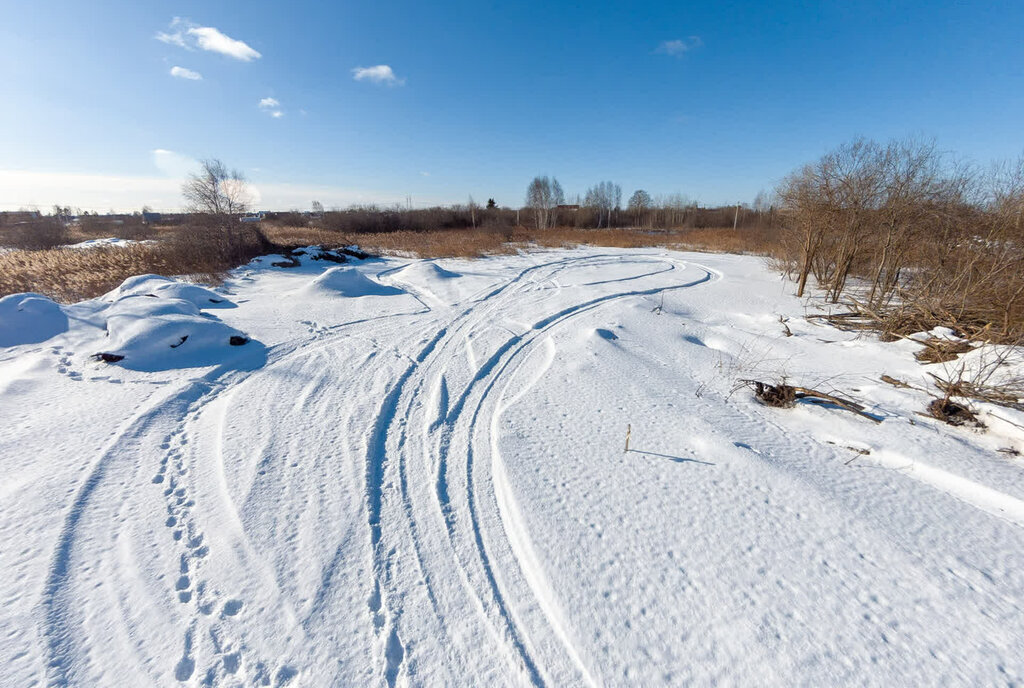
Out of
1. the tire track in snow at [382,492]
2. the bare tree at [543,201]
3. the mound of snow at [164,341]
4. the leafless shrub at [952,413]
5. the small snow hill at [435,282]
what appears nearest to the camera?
the tire track in snow at [382,492]

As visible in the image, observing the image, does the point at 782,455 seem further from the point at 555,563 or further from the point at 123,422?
the point at 123,422

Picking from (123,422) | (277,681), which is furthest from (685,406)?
(123,422)

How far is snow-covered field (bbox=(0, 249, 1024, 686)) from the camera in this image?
76.9 inches

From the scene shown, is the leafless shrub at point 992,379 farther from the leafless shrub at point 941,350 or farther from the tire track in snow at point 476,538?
the tire track in snow at point 476,538

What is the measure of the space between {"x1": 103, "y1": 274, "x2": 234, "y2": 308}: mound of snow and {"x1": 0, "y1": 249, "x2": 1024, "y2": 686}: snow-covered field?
3145 mm

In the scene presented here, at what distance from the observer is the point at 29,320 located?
6.30m

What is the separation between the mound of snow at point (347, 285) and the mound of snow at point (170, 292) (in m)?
2.13

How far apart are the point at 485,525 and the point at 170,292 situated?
9.94 m

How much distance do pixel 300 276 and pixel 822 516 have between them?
15.3m

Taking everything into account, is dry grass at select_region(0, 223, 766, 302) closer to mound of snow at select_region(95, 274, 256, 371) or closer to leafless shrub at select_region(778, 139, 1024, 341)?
mound of snow at select_region(95, 274, 256, 371)

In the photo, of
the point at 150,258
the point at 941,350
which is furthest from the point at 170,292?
the point at 941,350

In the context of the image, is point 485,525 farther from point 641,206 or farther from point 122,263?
point 641,206

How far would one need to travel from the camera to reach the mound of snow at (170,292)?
8.45 metres

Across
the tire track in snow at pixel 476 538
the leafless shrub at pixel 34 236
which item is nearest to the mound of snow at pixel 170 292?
the tire track in snow at pixel 476 538
